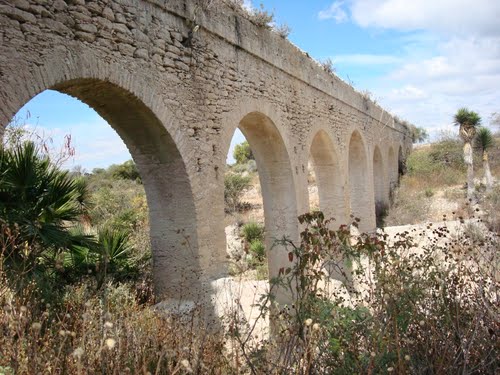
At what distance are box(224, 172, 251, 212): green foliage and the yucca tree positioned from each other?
1454 centimetres

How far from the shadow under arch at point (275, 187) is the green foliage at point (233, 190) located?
412 inches

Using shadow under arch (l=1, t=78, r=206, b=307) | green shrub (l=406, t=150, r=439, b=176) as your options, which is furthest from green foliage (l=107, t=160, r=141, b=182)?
shadow under arch (l=1, t=78, r=206, b=307)

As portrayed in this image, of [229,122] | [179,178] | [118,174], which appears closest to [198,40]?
[229,122]

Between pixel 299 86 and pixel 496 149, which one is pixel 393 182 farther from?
pixel 299 86

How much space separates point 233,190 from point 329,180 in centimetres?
908

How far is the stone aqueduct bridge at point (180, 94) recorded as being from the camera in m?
3.45

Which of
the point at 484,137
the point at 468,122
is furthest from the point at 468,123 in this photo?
the point at 484,137

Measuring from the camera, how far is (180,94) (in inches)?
199

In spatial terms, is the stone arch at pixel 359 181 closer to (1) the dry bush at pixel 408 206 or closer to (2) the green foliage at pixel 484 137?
(1) the dry bush at pixel 408 206

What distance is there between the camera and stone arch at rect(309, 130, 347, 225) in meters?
10.8

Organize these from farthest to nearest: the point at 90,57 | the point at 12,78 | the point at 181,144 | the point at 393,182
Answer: the point at 393,182, the point at 181,144, the point at 90,57, the point at 12,78

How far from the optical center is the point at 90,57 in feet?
12.5

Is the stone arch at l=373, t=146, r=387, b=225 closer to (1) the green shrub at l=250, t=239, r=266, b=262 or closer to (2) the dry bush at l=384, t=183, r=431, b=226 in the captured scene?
(2) the dry bush at l=384, t=183, r=431, b=226

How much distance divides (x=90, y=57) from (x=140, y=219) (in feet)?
25.2
